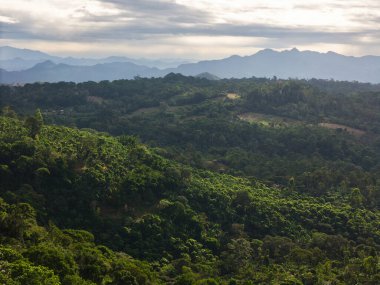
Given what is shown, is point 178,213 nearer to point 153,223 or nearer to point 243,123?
point 153,223

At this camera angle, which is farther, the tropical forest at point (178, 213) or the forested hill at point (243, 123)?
the forested hill at point (243, 123)

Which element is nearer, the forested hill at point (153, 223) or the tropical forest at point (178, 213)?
the tropical forest at point (178, 213)

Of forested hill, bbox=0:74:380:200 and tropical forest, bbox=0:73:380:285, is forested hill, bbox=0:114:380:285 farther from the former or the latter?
forested hill, bbox=0:74:380:200

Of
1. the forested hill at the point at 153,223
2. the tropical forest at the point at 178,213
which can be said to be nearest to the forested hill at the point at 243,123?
the tropical forest at the point at 178,213

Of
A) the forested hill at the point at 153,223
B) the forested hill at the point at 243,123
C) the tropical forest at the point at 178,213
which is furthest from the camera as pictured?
the forested hill at the point at 243,123

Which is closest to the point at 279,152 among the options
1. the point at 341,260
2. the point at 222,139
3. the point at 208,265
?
the point at 222,139

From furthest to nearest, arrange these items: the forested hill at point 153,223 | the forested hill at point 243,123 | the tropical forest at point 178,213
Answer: the forested hill at point 243,123 → the forested hill at point 153,223 → the tropical forest at point 178,213

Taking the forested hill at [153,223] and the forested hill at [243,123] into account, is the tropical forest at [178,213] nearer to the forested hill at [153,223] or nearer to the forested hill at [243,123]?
the forested hill at [153,223]

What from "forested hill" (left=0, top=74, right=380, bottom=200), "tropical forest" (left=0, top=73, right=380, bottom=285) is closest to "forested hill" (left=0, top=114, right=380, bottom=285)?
"tropical forest" (left=0, top=73, right=380, bottom=285)
